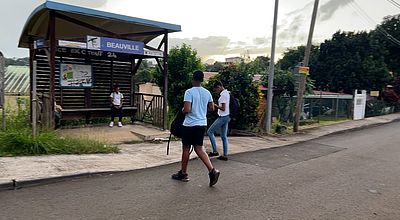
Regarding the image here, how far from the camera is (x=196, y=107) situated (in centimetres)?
636

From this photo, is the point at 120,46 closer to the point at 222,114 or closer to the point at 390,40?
the point at 222,114

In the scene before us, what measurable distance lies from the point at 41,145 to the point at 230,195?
14.3 ft

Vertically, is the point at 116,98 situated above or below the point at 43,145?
above

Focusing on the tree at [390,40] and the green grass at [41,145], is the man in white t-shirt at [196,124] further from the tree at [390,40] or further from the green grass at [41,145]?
the tree at [390,40]

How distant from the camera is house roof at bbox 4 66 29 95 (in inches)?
586

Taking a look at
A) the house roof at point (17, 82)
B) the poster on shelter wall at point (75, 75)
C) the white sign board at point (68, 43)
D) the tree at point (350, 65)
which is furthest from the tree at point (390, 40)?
the white sign board at point (68, 43)

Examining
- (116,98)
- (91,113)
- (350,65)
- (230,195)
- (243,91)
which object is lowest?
(230,195)

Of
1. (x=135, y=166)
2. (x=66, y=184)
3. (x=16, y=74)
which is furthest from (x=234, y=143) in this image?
(x=16, y=74)

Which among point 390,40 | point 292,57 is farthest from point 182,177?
point 292,57

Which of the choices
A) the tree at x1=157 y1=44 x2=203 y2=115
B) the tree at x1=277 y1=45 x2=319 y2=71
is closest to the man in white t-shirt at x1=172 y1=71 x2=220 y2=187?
the tree at x1=157 y1=44 x2=203 y2=115

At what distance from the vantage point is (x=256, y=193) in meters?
6.00

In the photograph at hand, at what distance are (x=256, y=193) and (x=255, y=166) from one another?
2.25 m

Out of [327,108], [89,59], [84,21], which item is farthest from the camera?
[327,108]

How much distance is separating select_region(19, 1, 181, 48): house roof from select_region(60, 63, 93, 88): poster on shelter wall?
3.30ft
